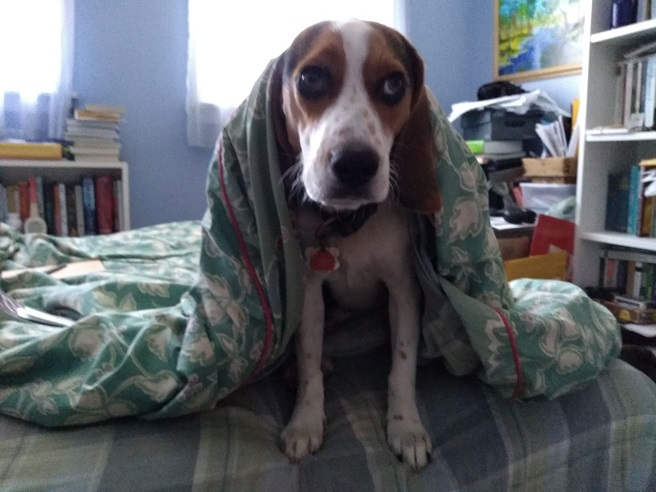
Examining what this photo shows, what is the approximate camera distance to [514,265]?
6.42 ft

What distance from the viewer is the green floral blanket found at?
734 millimetres

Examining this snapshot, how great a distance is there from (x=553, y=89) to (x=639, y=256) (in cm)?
111

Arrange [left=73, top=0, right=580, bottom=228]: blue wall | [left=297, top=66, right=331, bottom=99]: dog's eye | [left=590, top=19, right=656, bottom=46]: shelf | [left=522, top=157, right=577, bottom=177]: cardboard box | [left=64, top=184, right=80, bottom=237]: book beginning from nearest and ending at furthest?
[left=297, top=66, right=331, bottom=99]: dog's eye
[left=590, top=19, right=656, bottom=46]: shelf
[left=522, top=157, right=577, bottom=177]: cardboard box
[left=64, top=184, right=80, bottom=237]: book
[left=73, top=0, right=580, bottom=228]: blue wall

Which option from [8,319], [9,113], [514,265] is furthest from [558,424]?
[9,113]

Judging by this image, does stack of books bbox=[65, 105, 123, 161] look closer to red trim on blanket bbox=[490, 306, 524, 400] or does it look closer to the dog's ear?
the dog's ear

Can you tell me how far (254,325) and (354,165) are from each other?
29 cm

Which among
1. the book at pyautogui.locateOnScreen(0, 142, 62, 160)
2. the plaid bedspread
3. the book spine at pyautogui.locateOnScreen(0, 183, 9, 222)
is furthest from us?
the book spine at pyautogui.locateOnScreen(0, 183, 9, 222)

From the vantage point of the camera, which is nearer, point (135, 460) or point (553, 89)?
point (135, 460)

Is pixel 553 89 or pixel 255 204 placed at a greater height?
pixel 553 89

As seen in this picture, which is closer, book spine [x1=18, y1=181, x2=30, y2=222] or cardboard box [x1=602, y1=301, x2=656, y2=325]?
cardboard box [x1=602, y1=301, x2=656, y2=325]

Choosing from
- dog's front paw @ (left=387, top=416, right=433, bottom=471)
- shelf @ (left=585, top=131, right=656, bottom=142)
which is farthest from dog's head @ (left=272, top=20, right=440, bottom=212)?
shelf @ (left=585, top=131, right=656, bottom=142)

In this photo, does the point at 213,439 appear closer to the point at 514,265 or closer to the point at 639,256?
the point at 514,265

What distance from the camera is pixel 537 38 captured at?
9.24 feet

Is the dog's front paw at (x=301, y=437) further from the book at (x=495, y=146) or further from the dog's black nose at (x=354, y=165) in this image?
the book at (x=495, y=146)
